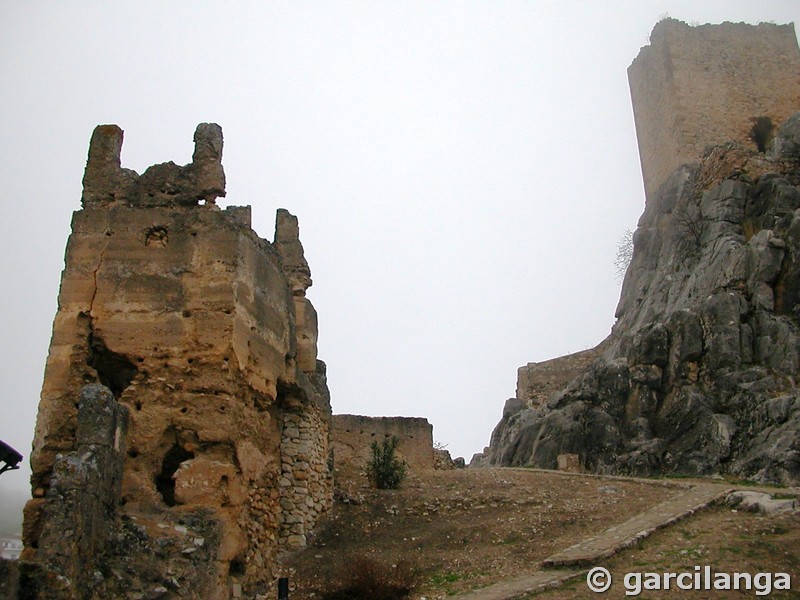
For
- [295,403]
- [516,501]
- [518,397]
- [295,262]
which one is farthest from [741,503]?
[518,397]

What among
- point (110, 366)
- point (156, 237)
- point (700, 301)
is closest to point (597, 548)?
point (110, 366)

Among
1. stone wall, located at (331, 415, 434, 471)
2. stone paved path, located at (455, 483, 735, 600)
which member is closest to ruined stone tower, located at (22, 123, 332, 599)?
stone paved path, located at (455, 483, 735, 600)

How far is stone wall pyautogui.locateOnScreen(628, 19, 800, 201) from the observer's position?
30.2 metres

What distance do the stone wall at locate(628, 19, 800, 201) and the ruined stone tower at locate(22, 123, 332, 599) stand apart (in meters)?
24.3

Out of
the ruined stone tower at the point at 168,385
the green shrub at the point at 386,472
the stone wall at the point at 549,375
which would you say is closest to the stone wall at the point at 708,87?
the stone wall at the point at 549,375

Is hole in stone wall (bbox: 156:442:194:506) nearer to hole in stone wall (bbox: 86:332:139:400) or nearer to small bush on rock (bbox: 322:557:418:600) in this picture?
hole in stone wall (bbox: 86:332:139:400)

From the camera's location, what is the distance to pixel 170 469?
8.42 m

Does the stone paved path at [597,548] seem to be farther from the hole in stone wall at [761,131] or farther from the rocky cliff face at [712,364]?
the hole in stone wall at [761,131]

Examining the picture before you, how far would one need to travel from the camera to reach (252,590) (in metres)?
8.75

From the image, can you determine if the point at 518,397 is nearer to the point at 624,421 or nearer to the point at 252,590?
the point at 624,421

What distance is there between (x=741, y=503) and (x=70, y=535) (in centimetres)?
887

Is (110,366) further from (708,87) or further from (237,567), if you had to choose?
(708,87)

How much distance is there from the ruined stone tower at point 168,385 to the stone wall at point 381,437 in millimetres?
7634

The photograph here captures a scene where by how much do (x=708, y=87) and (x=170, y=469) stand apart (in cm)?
2887
